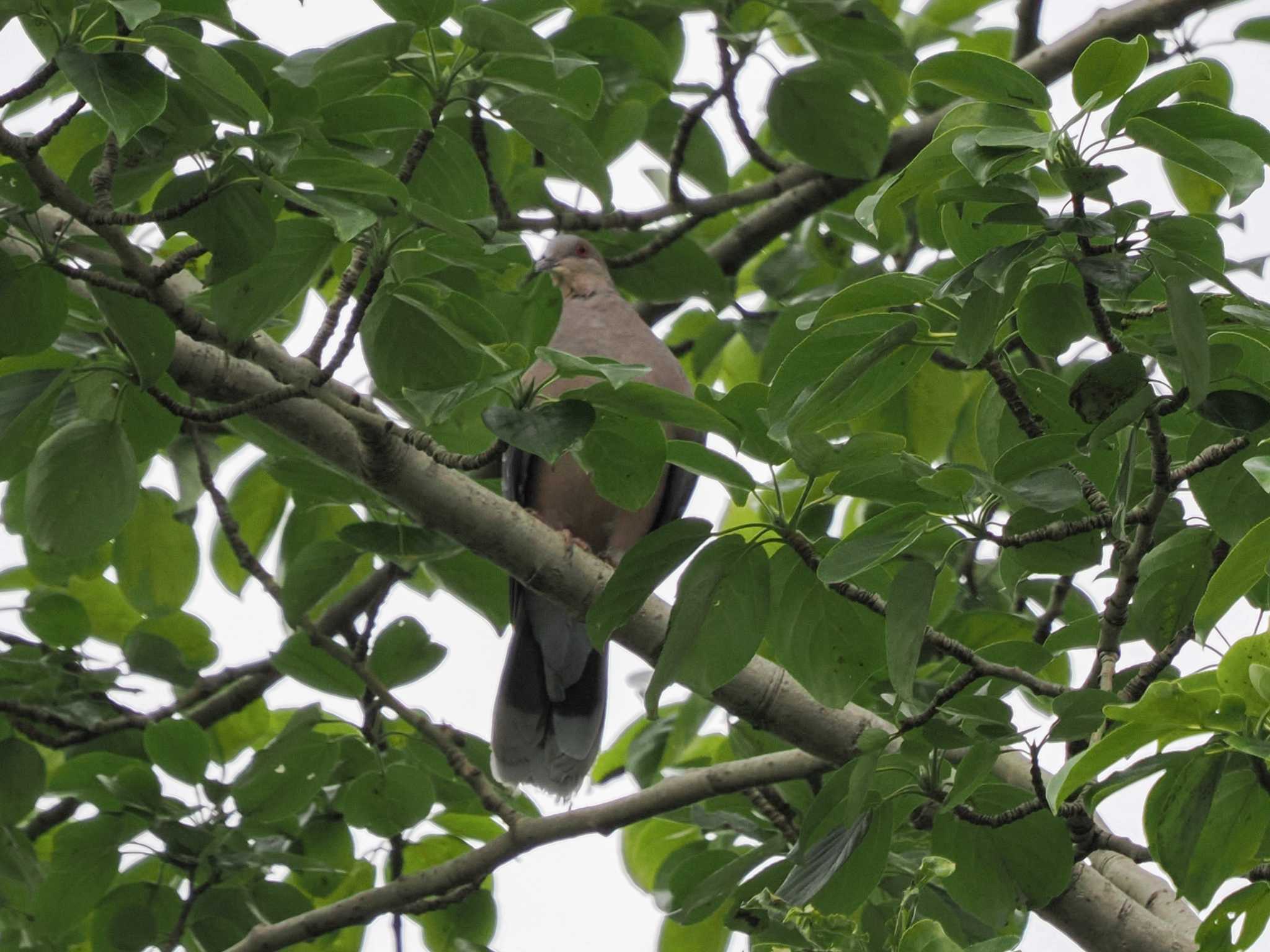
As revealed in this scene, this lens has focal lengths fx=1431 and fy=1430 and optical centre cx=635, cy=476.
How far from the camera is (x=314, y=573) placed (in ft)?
9.12

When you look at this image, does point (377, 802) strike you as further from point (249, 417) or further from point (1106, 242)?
point (1106, 242)

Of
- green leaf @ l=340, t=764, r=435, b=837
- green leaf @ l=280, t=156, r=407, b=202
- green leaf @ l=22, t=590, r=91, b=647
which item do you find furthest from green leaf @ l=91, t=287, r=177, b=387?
green leaf @ l=22, t=590, r=91, b=647

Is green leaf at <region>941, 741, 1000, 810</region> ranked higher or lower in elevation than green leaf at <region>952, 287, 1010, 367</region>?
lower

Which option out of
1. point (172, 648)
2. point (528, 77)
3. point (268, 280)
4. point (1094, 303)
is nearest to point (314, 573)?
point (172, 648)

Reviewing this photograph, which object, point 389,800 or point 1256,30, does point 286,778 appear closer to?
point 389,800

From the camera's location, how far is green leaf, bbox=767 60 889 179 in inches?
125

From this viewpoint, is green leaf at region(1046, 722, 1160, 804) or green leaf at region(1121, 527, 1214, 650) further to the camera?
green leaf at region(1121, 527, 1214, 650)

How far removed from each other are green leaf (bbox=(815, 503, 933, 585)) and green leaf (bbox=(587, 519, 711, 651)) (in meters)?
0.25

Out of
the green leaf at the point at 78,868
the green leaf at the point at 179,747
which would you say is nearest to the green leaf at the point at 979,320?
the green leaf at the point at 179,747

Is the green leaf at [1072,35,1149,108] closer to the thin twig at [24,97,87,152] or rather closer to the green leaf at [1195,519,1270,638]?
the green leaf at [1195,519,1270,638]

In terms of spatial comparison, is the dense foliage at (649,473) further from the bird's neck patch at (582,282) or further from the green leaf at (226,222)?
the bird's neck patch at (582,282)

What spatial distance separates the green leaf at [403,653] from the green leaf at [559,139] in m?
1.05

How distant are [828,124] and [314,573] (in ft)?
4.97

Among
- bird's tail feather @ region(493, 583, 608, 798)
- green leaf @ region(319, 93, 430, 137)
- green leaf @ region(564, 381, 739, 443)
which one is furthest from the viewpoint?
bird's tail feather @ region(493, 583, 608, 798)
